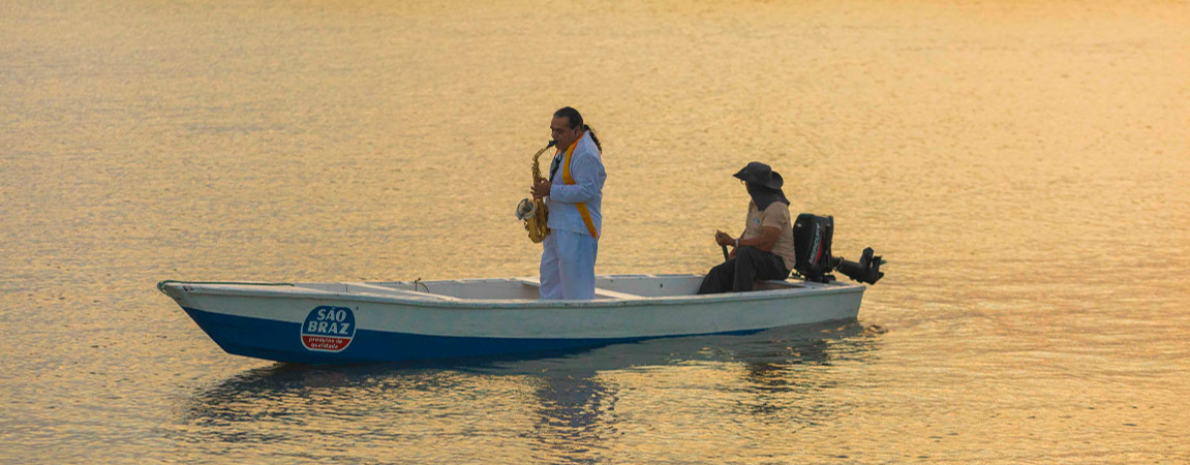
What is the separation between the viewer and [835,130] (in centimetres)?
3241

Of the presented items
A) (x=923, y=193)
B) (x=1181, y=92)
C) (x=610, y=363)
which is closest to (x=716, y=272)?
(x=610, y=363)

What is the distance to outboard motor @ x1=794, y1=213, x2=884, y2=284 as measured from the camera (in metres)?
14.3

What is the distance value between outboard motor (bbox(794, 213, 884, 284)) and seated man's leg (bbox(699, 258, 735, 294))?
56cm

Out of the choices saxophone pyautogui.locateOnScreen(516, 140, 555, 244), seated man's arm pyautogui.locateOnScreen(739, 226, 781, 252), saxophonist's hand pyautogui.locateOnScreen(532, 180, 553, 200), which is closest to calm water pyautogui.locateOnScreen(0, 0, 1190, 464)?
seated man's arm pyautogui.locateOnScreen(739, 226, 781, 252)

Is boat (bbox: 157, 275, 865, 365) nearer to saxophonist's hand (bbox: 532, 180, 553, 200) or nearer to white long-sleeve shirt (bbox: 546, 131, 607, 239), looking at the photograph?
white long-sleeve shirt (bbox: 546, 131, 607, 239)

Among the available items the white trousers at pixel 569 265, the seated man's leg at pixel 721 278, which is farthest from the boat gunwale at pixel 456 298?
the seated man's leg at pixel 721 278

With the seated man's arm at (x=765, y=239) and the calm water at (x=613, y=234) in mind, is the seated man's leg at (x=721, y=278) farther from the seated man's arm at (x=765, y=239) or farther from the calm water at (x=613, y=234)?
the calm water at (x=613, y=234)

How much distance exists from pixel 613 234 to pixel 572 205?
268 inches

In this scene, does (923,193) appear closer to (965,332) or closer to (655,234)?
(655,234)

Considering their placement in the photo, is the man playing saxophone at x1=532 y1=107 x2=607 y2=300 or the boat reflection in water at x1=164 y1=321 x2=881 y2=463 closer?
the boat reflection in water at x1=164 y1=321 x2=881 y2=463

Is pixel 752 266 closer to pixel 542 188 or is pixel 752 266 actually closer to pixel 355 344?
pixel 542 188

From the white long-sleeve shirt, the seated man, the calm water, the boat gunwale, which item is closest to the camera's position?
the calm water

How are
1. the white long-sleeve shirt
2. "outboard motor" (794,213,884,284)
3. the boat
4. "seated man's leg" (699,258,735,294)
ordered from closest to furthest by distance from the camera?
the boat < the white long-sleeve shirt < "seated man's leg" (699,258,735,294) < "outboard motor" (794,213,884,284)

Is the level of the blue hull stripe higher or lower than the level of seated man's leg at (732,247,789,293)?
lower
